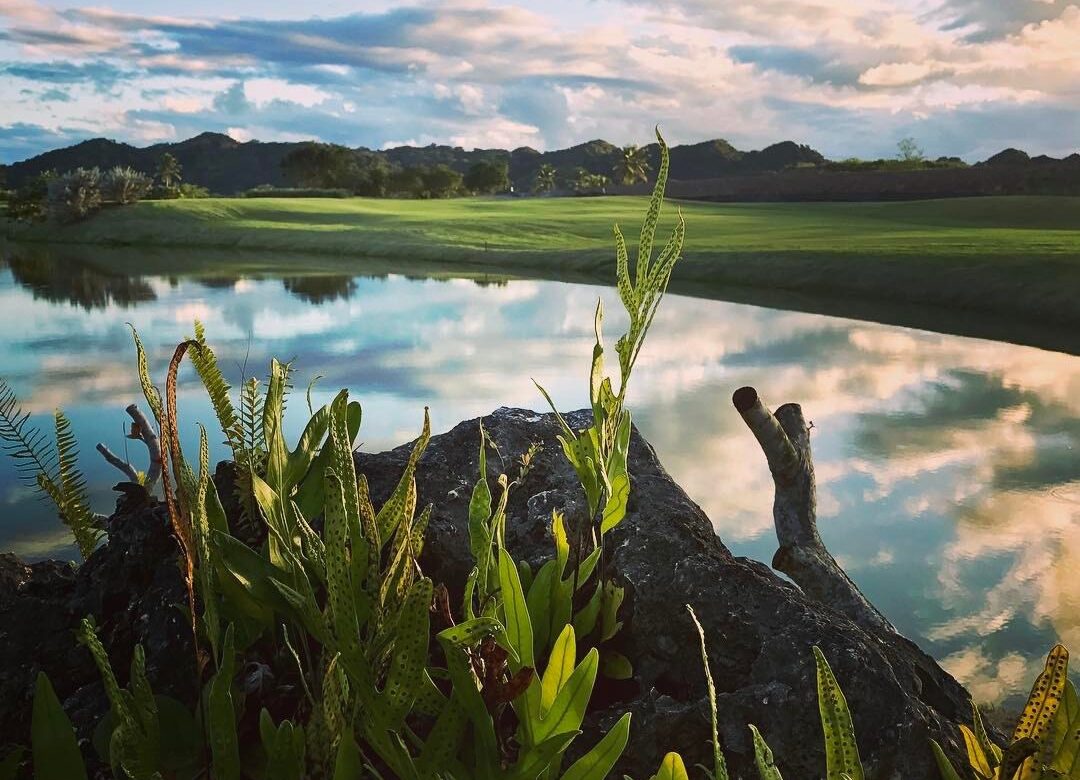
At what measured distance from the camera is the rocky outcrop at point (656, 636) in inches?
80.6

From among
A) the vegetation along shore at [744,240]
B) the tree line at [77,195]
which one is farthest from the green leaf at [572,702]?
the tree line at [77,195]

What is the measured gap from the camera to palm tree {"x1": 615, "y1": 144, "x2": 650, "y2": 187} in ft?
461

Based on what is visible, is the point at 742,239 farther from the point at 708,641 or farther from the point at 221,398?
the point at 708,641

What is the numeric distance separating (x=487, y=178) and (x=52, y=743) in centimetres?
11442

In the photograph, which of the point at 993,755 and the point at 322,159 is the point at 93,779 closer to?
the point at 993,755

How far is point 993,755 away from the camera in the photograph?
5.30 ft

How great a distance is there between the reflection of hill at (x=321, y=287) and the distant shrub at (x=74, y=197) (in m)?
37.0

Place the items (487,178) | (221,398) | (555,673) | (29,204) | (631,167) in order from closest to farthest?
(555,673) < (221,398) < (29,204) < (487,178) < (631,167)

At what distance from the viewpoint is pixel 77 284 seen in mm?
33875

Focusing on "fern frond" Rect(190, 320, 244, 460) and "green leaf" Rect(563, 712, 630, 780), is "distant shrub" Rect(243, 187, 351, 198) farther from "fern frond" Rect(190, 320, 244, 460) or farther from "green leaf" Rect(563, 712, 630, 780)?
"green leaf" Rect(563, 712, 630, 780)

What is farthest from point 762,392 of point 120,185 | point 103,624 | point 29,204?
point 29,204

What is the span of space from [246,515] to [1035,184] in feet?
224

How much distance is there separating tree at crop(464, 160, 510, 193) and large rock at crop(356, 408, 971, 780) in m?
113

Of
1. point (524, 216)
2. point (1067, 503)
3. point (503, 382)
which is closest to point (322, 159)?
point (524, 216)
